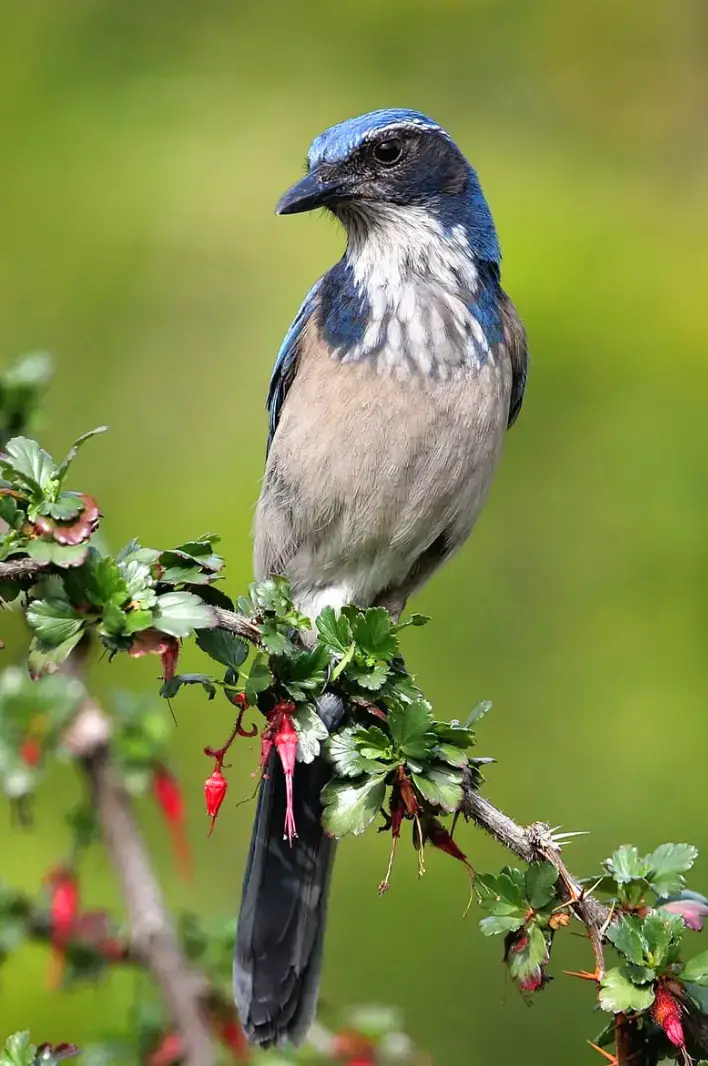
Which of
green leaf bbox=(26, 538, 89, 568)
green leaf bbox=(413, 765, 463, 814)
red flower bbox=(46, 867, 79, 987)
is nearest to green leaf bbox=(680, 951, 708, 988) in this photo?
green leaf bbox=(413, 765, 463, 814)

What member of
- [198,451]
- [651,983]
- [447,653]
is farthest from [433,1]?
[651,983]

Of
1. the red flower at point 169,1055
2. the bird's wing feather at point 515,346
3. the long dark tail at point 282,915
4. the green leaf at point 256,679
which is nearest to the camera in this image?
the green leaf at point 256,679

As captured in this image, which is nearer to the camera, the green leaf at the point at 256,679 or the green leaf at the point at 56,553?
the green leaf at the point at 56,553

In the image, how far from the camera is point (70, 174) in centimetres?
585

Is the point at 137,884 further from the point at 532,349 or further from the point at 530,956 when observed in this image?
the point at 532,349

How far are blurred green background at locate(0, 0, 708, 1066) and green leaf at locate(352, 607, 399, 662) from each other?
114cm

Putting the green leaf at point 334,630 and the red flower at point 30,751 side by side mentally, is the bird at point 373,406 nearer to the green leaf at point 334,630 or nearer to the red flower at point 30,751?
the green leaf at point 334,630

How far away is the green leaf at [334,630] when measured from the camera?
2561 mm

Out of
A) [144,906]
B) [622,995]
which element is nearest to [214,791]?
[622,995]

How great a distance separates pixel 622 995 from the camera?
7.48 ft

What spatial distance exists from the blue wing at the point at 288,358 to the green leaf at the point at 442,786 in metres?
1.77

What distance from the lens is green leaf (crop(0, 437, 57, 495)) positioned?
2.37 metres

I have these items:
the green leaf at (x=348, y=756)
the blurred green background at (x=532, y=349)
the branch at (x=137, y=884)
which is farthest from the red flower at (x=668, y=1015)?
the blurred green background at (x=532, y=349)

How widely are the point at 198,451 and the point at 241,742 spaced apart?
0.98m
